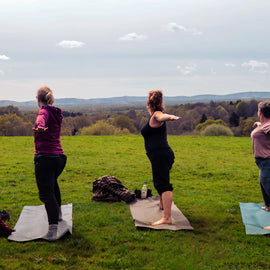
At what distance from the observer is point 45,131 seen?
210 inches

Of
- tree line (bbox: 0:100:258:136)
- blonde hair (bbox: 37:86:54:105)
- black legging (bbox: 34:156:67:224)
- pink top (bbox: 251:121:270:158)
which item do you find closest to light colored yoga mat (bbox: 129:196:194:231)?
black legging (bbox: 34:156:67:224)

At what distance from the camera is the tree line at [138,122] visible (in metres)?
39.7

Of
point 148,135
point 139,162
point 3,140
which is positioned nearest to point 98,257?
point 148,135

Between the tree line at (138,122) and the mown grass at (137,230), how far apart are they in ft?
28.2

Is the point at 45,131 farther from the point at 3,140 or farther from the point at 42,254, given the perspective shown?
the point at 3,140

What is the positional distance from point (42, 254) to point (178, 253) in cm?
220

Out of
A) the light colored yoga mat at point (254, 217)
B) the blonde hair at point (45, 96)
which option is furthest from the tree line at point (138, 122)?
the blonde hair at point (45, 96)

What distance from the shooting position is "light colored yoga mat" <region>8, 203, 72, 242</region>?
562cm

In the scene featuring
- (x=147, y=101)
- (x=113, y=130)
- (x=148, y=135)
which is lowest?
(x=113, y=130)

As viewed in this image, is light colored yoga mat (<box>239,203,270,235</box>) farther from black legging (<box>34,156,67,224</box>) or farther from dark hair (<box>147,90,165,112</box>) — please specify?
black legging (<box>34,156,67,224</box>)

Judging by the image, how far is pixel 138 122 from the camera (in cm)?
5169

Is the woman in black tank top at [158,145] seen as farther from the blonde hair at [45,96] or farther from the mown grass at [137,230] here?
the blonde hair at [45,96]

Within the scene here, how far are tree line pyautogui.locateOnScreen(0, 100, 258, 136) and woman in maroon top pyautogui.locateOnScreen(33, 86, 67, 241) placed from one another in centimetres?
1402

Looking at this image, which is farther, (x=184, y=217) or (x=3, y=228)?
(x=184, y=217)
